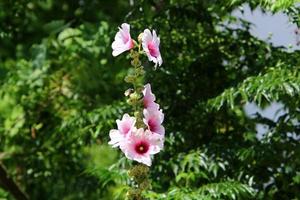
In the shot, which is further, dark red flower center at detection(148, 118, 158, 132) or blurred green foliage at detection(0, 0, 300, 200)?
blurred green foliage at detection(0, 0, 300, 200)

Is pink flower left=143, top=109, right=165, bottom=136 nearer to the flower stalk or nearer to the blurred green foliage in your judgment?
the flower stalk

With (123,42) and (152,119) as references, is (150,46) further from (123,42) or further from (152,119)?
(152,119)

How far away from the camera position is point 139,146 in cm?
218

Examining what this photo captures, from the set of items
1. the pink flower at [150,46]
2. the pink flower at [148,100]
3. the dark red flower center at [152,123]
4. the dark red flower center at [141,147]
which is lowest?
the dark red flower center at [141,147]

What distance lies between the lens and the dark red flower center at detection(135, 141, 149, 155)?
85.9 inches

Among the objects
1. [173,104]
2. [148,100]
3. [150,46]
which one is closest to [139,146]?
[148,100]

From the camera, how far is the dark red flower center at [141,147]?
2.18 meters

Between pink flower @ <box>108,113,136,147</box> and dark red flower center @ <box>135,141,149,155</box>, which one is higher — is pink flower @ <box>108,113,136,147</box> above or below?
above

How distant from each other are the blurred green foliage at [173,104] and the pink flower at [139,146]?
720 millimetres

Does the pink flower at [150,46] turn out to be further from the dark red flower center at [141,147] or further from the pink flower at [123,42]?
the dark red flower center at [141,147]

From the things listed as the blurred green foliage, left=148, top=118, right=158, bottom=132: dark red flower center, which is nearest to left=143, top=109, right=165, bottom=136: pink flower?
left=148, top=118, right=158, bottom=132: dark red flower center

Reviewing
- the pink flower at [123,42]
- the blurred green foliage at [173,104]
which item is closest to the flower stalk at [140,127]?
the pink flower at [123,42]

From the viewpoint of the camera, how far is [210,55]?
3.61m

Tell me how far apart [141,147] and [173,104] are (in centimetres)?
143
